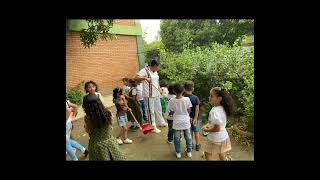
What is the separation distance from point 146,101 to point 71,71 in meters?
4.18

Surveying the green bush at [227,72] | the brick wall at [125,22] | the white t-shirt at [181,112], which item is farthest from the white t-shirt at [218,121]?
the brick wall at [125,22]

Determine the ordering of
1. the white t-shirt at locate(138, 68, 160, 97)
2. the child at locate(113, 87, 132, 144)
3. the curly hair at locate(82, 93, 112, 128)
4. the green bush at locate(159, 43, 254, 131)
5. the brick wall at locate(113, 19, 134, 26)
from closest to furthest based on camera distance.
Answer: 1. the curly hair at locate(82, 93, 112, 128)
2. the child at locate(113, 87, 132, 144)
3. the green bush at locate(159, 43, 254, 131)
4. the white t-shirt at locate(138, 68, 160, 97)
5. the brick wall at locate(113, 19, 134, 26)

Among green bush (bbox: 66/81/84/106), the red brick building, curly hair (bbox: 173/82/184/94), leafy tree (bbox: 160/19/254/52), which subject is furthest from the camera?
leafy tree (bbox: 160/19/254/52)

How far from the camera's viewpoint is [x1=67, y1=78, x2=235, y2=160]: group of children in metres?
3.35

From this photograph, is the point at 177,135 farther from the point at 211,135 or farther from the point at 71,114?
the point at 71,114

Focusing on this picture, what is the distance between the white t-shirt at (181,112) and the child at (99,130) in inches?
42.4

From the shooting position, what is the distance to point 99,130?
3.34 m

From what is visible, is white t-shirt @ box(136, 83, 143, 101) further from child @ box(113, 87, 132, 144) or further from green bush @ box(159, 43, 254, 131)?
green bush @ box(159, 43, 254, 131)

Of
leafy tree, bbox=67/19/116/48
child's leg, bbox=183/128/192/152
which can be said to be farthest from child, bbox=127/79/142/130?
leafy tree, bbox=67/19/116/48

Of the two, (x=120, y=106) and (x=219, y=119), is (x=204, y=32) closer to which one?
(x=120, y=106)

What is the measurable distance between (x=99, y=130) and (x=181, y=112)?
125 centimetres

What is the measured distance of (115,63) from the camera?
10.9 m

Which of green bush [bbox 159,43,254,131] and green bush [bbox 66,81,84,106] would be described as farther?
green bush [bbox 66,81,84,106]
